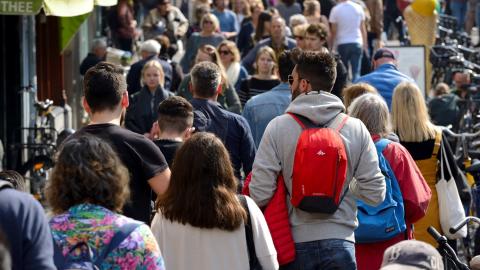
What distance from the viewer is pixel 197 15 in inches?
810

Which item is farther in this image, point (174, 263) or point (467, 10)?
point (467, 10)

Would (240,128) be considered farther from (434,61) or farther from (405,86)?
(434,61)

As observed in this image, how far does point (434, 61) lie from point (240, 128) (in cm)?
1030

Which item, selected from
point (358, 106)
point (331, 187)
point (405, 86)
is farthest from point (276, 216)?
point (405, 86)

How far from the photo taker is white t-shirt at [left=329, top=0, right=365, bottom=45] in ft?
57.5

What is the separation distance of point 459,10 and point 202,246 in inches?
882

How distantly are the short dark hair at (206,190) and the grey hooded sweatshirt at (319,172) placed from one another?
832mm

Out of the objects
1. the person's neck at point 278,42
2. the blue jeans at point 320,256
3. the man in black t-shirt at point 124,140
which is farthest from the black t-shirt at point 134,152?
the person's neck at point 278,42

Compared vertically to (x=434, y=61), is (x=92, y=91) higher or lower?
higher

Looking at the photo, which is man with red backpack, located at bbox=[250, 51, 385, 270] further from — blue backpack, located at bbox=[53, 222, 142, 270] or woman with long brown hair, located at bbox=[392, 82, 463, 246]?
woman with long brown hair, located at bbox=[392, 82, 463, 246]

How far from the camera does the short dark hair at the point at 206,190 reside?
5781 mm

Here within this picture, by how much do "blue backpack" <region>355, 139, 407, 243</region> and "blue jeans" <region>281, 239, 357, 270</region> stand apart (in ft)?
3.07

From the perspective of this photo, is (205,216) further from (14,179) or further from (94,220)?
(14,179)

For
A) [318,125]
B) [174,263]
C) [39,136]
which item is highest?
[318,125]
